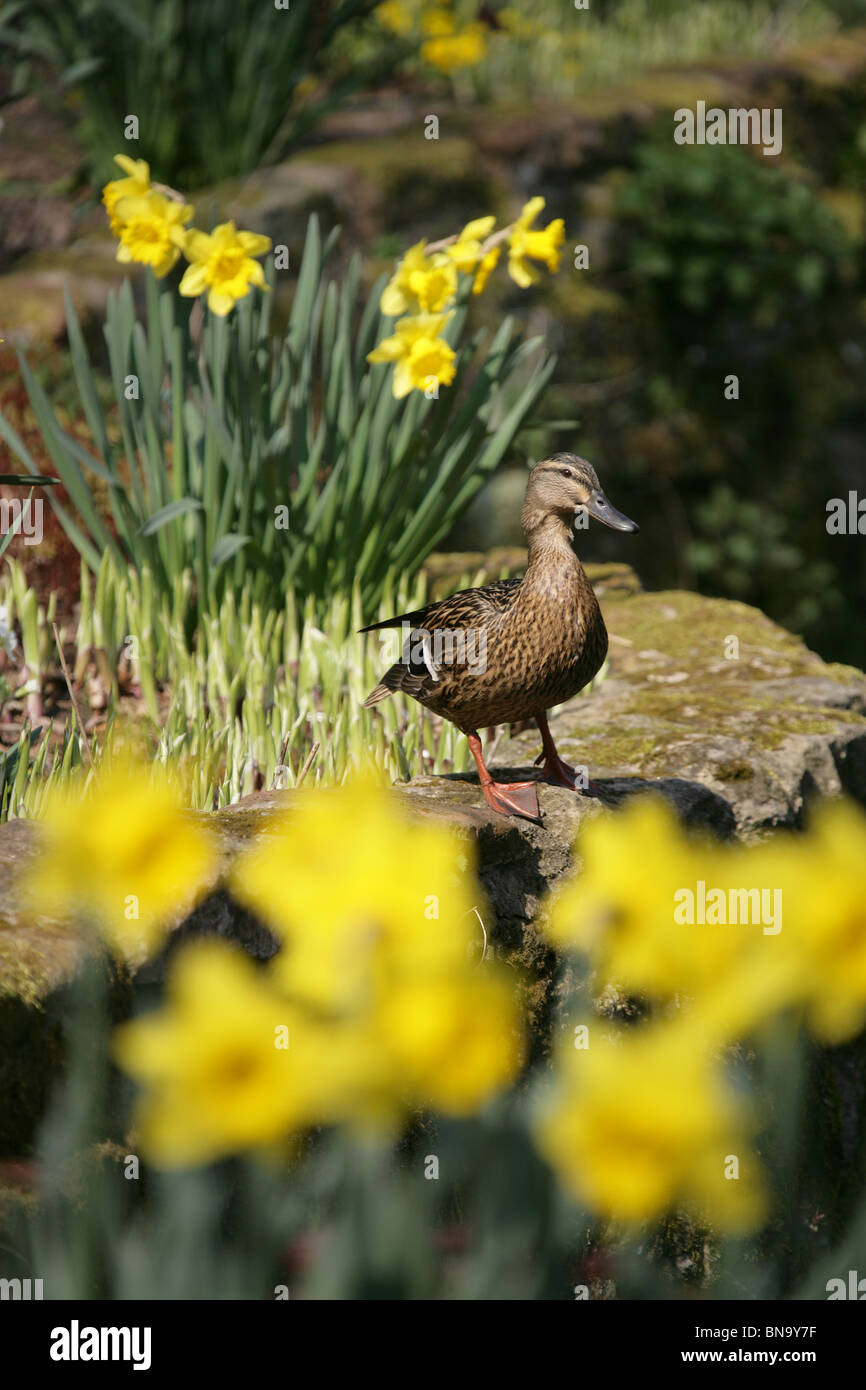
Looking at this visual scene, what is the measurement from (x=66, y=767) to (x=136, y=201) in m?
1.19

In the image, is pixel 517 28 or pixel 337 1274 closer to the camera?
pixel 337 1274

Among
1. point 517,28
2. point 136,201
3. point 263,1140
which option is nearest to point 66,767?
point 136,201

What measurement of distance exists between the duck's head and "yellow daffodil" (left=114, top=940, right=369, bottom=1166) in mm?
1476

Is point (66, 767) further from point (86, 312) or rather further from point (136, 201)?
point (86, 312)

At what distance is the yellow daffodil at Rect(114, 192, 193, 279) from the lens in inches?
107

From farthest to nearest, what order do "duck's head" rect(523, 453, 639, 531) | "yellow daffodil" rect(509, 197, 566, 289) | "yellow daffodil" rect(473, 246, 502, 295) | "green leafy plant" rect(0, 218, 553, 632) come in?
"green leafy plant" rect(0, 218, 553, 632)
"yellow daffodil" rect(473, 246, 502, 295)
"yellow daffodil" rect(509, 197, 566, 289)
"duck's head" rect(523, 453, 639, 531)

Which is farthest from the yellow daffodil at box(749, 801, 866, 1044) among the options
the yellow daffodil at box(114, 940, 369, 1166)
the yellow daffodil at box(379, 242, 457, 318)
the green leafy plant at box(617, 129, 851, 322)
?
the green leafy plant at box(617, 129, 851, 322)

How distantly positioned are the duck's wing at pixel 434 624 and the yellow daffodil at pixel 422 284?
66 centimetres

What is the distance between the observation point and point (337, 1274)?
96cm

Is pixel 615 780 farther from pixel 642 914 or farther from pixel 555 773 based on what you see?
pixel 642 914

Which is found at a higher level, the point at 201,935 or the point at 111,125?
the point at 111,125

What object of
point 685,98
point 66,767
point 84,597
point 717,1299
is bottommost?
point 717,1299

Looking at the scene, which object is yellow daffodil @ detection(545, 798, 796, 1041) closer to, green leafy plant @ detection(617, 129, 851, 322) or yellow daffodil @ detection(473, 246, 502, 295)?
yellow daffodil @ detection(473, 246, 502, 295)

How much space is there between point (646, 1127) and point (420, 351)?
6.47ft
